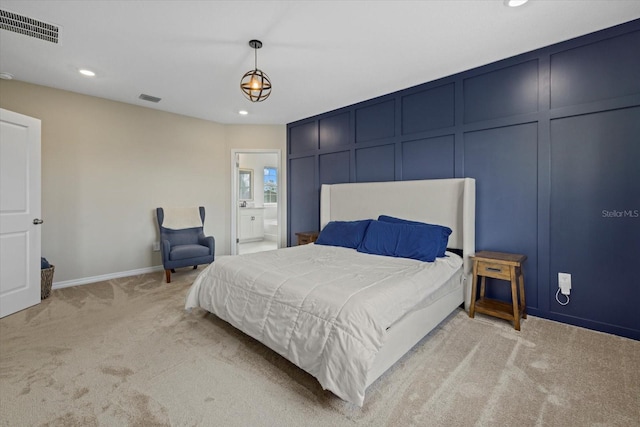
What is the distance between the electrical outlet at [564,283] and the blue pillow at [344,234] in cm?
191

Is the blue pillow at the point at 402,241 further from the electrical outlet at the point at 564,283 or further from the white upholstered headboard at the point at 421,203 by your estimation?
the electrical outlet at the point at 564,283

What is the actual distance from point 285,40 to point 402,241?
2.22m

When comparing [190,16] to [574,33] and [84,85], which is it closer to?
[84,85]

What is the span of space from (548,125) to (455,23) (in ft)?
4.27

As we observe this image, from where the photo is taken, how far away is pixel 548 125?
2.68 meters

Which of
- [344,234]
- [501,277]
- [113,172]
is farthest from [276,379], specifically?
[113,172]

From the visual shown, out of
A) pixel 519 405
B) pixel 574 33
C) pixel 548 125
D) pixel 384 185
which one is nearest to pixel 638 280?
pixel 548 125

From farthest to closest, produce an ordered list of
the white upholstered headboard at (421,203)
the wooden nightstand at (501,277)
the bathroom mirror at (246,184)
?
the bathroom mirror at (246,184)
the white upholstered headboard at (421,203)
the wooden nightstand at (501,277)

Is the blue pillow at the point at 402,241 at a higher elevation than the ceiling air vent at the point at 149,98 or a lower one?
lower

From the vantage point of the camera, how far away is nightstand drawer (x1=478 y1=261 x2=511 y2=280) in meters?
2.57

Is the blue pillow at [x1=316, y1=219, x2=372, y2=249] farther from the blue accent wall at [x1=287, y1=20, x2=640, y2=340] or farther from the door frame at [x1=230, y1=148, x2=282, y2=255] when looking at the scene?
the door frame at [x1=230, y1=148, x2=282, y2=255]

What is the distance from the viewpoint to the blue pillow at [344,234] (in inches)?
136

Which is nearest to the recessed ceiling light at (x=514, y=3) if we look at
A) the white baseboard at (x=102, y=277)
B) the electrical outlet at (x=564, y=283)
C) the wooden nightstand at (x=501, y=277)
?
the wooden nightstand at (x=501, y=277)

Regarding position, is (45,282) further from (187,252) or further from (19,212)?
(187,252)
